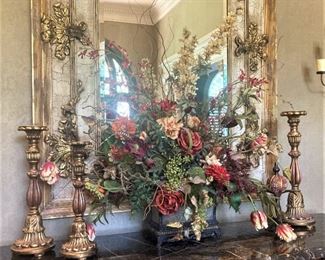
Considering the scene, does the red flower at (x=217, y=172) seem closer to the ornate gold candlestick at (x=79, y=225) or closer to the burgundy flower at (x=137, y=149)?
the burgundy flower at (x=137, y=149)

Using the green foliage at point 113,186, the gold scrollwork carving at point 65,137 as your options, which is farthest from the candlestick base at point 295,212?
the gold scrollwork carving at point 65,137

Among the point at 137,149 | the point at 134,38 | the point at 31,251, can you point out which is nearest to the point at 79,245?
the point at 31,251

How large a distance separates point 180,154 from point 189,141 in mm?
72

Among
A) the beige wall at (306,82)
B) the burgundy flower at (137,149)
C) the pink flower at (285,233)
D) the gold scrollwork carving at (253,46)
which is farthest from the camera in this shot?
the beige wall at (306,82)

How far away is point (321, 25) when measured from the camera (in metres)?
2.33

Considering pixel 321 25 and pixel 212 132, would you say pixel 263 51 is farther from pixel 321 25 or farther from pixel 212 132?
pixel 212 132

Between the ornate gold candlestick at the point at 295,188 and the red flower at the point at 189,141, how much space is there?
21.7 inches

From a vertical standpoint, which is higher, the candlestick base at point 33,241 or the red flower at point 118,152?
the red flower at point 118,152

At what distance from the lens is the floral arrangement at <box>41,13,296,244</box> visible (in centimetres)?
157

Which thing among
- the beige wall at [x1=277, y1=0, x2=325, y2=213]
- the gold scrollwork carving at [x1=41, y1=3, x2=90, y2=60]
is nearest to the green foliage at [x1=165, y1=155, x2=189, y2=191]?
the gold scrollwork carving at [x1=41, y1=3, x2=90, y2=60]

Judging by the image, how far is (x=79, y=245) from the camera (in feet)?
4.90

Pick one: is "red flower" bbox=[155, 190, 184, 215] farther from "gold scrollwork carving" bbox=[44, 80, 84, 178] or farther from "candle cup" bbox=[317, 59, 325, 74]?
"candle cup" bbox=[317, 59, 325, 74]

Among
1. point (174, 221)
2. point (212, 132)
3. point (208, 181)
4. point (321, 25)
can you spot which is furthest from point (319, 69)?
point (174, 221)

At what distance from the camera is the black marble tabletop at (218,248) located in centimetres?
155
